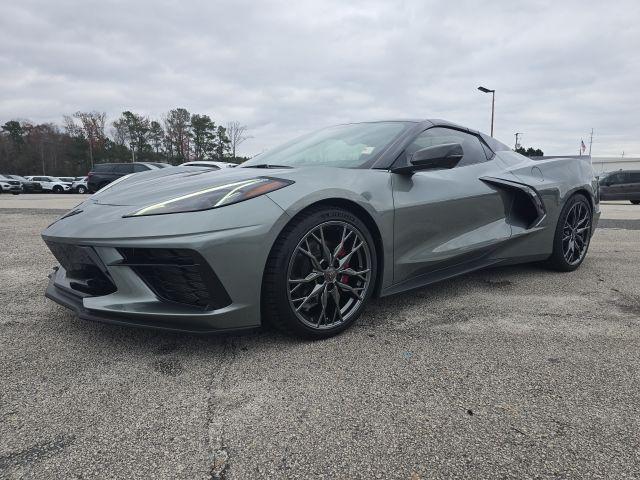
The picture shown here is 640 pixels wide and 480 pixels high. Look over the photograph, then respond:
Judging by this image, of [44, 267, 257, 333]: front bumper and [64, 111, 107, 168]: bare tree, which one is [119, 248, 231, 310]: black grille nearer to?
[44, 267, 257, 333]: front bumper

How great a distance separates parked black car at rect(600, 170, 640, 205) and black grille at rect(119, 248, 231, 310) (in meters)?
18.7

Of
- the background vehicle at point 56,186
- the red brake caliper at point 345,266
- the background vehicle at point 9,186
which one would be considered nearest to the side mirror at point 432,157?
the red brake caliper at point 345,266

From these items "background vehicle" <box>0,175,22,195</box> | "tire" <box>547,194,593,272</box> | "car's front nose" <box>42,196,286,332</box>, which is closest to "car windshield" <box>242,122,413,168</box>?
"car's front nose" <box>42,196,286,332</box>

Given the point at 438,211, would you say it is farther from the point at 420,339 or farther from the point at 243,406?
the point at 243,406

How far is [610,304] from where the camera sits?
8.96ft

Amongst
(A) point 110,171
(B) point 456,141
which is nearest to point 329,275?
(B) point 456,141

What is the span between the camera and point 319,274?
2.12 meters

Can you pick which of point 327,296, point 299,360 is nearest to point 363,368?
point 299,360

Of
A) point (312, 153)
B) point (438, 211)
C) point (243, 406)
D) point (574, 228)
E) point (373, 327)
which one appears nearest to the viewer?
point (243, 406)

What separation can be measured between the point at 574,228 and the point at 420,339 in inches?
86.6

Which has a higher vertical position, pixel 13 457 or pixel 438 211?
pixel 438 211

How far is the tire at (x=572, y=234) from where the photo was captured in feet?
11.3

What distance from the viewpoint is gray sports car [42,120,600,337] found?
1.86 metres

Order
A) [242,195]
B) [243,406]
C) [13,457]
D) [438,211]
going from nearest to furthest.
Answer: [13,457], [243,406], [242,195], [438,211]
